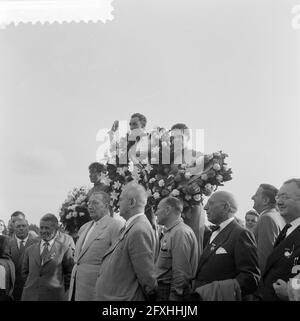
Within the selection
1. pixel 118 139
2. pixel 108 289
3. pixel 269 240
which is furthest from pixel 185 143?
pixel 108 289

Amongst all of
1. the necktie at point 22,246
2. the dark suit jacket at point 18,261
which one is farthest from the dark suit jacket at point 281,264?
the necktie at point 22,246

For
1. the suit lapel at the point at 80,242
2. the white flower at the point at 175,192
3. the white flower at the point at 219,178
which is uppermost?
the white flower at the point at 219,178

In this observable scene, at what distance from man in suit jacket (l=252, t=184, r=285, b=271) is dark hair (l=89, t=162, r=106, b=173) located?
1.42 metres

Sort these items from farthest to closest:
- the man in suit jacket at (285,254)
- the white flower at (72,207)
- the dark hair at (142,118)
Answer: the white flower at (72,207), the dark hair at (142,118), the man in suit jacket at (285,254)

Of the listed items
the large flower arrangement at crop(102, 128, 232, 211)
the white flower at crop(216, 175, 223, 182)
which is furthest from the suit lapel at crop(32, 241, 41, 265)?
the white flower at crop(216, 175, 223, 182)

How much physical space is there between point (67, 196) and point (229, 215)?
6.34 ft

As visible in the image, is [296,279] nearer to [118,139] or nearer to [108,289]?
[108,289]

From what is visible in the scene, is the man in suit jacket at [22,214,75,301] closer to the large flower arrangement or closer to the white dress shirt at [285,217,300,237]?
the large flower arrangement

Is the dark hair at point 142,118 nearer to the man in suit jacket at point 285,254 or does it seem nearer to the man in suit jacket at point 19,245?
the man in suit jacket at point 285,254

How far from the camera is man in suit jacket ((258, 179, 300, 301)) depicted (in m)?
3.71

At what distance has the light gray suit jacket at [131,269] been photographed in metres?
4.17

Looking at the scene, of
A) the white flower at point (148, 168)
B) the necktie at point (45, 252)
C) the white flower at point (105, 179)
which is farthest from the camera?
the necktie at point (45, 252)
